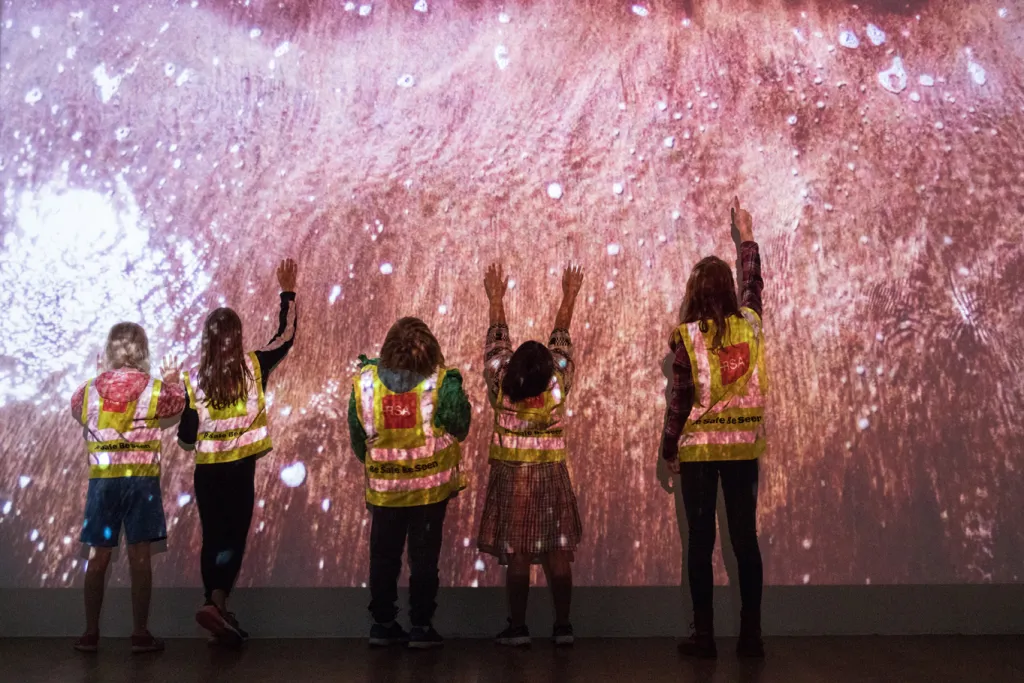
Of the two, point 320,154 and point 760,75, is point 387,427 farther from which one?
point 760,75

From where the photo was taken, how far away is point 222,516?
325 centimetres

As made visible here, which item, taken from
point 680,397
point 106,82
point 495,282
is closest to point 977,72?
point 680,397

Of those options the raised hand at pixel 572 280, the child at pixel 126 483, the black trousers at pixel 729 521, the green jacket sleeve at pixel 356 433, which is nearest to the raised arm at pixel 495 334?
the raised hand at pixel 572 280

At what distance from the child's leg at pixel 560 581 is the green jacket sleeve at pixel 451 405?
1.78 feet

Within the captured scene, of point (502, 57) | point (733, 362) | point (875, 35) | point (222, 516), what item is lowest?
point (222, 516)

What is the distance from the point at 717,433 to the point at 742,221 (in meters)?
0.93

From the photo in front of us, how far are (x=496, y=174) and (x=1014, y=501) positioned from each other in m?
2.35

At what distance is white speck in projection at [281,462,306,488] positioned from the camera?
139 inches

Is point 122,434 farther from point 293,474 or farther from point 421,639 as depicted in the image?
point 421,639

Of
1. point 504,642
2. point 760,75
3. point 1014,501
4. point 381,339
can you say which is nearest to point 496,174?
point 381,339

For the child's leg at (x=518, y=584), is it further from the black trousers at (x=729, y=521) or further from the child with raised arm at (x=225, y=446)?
the child with raised arm at (x=225, y=446)

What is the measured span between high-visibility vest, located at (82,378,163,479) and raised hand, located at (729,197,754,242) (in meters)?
2.16

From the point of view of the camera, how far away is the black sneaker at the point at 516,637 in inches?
125

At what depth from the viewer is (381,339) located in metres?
3.62
